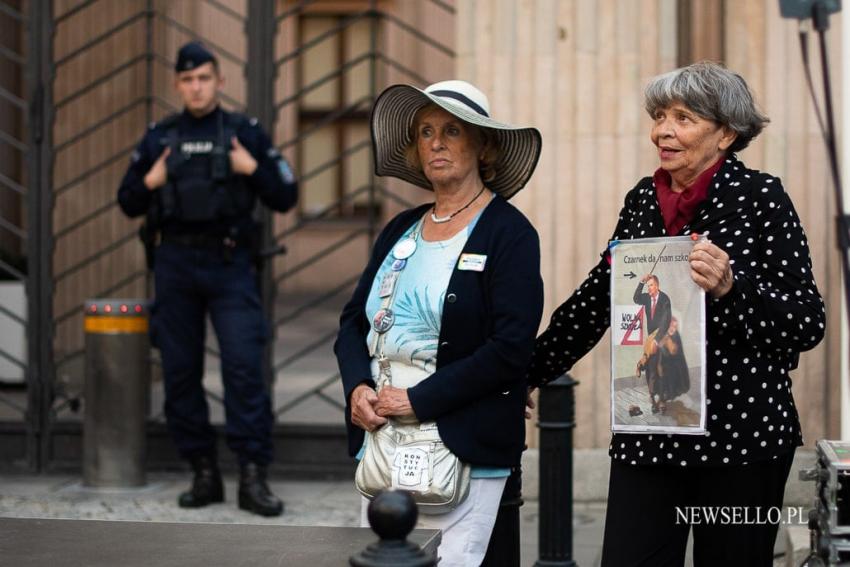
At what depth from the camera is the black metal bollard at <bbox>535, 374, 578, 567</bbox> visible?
5.50m

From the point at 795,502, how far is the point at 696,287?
3419 millimetres

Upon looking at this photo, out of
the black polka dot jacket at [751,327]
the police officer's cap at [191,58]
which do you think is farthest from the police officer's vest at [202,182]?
the black polka dot jacket at [751,327]

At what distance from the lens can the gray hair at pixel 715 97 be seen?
11.8 feet

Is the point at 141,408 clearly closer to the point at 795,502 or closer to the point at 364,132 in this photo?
the point at 795,502

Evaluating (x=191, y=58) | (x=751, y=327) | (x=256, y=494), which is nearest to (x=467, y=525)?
(x=751, y=327)

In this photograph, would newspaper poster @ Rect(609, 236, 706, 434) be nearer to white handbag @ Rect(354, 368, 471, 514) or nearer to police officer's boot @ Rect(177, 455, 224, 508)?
white handbag @ Rect(354, 368, 471, 514)

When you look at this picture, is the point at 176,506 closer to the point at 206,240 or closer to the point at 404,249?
the point at 206,240

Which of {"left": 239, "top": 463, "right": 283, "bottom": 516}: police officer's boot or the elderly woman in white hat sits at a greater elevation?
the elderly woman in white hat

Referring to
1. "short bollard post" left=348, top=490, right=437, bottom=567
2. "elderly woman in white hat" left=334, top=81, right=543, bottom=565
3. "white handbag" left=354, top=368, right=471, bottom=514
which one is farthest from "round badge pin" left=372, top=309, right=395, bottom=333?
"short bollard post" left=348, top=490, right=437, bottom=567

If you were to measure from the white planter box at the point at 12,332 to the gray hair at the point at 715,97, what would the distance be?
23.9 feet

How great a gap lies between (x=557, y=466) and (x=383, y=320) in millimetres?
1809

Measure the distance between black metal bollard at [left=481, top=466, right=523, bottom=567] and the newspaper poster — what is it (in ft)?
1.67

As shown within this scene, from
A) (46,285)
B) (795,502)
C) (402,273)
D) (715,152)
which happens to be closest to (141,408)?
(46,285)

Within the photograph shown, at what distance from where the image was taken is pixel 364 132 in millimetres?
22328
